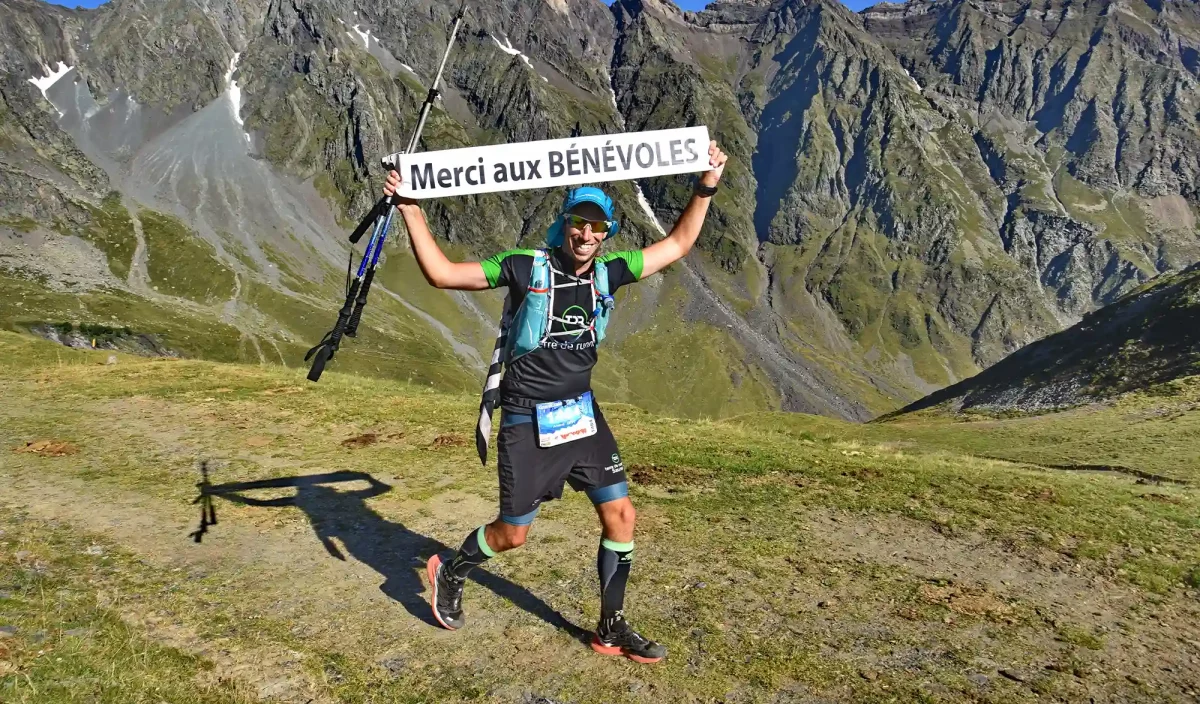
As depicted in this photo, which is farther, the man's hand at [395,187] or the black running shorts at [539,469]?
the man's hand at [395,187]

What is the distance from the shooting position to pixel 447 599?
24.5 ft

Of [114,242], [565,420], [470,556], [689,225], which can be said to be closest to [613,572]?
[470,556]

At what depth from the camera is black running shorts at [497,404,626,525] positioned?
6969mm

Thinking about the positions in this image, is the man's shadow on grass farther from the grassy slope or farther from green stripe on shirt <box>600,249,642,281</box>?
green stripe on shirt <box>600,249,642,281</box>

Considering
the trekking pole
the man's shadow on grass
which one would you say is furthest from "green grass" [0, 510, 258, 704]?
the trekking pole

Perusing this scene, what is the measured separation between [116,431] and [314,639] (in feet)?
41.8

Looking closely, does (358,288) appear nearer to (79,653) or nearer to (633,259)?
(633,259)

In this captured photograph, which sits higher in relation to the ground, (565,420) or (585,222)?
(585,222)

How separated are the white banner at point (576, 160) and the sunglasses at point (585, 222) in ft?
3.36

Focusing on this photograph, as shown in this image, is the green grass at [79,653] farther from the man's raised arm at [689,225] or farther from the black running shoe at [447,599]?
the man's raised arm at [689,225]

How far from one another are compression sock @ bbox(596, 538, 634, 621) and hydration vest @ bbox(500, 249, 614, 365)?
7.53 feet

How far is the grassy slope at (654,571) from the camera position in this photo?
6.71 m

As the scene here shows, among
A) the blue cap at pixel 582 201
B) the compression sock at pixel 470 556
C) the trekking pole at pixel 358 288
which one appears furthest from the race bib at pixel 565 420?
the trekking pole at pixel 358 288

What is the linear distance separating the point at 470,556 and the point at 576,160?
476 cm
